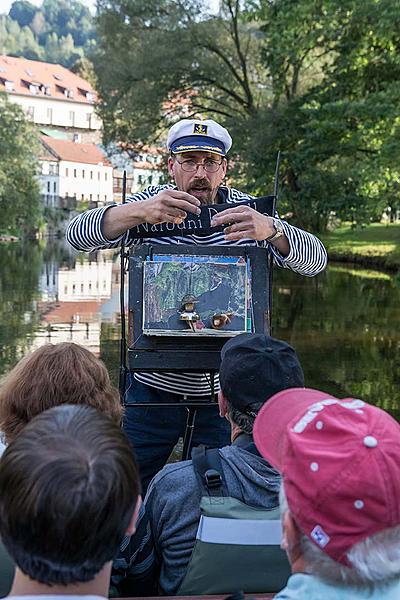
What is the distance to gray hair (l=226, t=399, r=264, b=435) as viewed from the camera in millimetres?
2828

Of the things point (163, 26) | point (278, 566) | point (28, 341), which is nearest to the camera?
point (278, 566)

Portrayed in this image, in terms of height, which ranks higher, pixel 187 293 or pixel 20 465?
pixel 187 293

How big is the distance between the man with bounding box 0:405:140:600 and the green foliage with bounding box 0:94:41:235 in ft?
171

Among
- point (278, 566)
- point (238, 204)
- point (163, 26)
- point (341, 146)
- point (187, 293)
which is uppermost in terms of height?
point (163, 26)

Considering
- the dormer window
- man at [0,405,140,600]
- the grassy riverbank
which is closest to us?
man at [0,405,140,600]

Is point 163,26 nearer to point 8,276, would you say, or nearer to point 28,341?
point 8,276

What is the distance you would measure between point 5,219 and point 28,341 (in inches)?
1713

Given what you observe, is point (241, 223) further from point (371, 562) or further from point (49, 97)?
point (49, 97)

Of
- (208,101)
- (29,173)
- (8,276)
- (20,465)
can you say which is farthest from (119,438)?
(29,173)

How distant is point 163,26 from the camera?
31.0 m

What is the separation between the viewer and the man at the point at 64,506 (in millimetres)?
1705

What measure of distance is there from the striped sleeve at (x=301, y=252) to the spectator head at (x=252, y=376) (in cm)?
88

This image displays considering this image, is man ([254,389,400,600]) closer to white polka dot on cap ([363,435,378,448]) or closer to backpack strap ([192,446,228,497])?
white polka dot on cap ([363,435,378,448])

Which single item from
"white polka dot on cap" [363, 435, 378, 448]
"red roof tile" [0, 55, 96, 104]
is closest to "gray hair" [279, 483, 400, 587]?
"white polka dot on cap" [363, 435, 378, 448]
